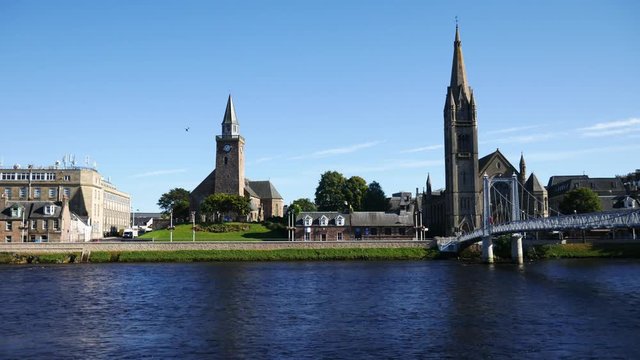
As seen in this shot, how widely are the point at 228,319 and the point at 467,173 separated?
89.5 metres

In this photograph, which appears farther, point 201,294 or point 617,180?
point 617,180

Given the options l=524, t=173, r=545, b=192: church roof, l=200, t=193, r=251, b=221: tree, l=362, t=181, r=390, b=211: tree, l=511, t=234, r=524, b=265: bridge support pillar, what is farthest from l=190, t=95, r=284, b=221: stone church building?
l=511, t=234, r=524, b=265: bridge support pillar

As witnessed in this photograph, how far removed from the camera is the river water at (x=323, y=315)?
1123 inches

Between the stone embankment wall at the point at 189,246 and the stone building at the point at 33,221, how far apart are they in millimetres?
9918

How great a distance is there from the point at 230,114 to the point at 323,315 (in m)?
98.5

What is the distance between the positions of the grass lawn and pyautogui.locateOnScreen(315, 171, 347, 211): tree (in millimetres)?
18590

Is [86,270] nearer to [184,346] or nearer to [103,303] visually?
[103,303]

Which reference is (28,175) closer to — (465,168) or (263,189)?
(263,189)

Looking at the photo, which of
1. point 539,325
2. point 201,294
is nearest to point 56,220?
point 201,294

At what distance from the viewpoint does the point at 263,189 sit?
14550 cm

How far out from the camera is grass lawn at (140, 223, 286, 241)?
347 ft

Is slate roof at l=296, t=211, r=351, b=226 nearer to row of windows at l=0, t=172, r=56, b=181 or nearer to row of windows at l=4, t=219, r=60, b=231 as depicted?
row of windows at l=4, t=219, r=60, b=231

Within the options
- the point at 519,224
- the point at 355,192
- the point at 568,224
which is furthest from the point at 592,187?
the point at 568,224

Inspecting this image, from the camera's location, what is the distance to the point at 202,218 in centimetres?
12556
